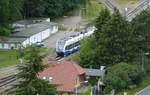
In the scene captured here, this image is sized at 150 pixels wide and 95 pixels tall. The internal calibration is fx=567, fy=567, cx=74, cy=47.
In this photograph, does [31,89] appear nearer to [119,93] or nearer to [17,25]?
[119,93]

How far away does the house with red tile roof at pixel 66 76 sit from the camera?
59062mm

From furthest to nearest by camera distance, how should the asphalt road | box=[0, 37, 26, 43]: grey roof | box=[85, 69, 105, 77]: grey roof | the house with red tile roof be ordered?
box=[0, 37, 26, 43]: grey roof < box=[85, 69, 105, 77]: grey roof < the asphalt road < the house with red tile roof

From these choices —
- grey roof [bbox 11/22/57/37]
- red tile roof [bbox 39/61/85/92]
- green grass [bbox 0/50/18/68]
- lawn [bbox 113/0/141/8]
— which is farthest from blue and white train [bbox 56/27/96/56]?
lawn [bbox 113/0/141/8]

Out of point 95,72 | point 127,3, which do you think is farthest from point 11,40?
point 127,3

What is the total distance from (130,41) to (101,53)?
13.5 feet

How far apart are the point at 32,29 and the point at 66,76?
31133 millimetres

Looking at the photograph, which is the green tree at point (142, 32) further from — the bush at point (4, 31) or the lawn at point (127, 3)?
the lawn at point (127, 3)

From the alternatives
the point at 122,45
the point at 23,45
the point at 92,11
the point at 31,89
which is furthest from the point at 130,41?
the point at 92,11

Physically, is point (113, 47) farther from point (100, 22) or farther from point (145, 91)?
point (145, 91)

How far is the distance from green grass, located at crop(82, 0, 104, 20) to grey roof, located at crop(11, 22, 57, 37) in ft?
51.2

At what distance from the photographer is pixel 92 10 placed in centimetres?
11481

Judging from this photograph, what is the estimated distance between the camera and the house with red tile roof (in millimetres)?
59062

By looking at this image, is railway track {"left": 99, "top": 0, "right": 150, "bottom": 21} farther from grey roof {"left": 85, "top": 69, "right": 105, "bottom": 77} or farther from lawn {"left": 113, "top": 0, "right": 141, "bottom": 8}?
grey roof {"left": 85, "top": 69, "right": 105, "bottom": 77}

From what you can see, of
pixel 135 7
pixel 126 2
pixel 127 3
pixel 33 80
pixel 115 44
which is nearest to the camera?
pixel 33 80
